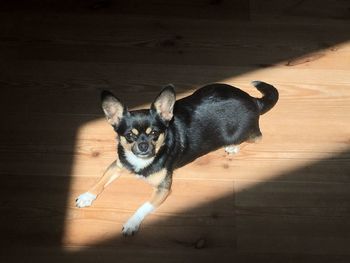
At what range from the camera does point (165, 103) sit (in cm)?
177

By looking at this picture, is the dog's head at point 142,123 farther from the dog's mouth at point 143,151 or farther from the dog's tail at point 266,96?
the dog's tail at point 266,96

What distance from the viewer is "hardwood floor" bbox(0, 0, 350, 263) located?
1946mm

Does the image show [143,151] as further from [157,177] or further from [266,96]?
[266,96]

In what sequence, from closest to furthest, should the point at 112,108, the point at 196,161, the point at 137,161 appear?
Result: the point at 112,108, the point at 137,161, the point at 196,161

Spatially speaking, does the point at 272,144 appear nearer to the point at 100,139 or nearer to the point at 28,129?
the point at 100,139

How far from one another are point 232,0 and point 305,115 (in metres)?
0.86

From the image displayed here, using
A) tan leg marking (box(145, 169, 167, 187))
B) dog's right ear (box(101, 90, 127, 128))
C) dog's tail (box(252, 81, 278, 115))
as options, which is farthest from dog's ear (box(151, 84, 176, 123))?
dog's tail (box(252, 81, 278, 115))

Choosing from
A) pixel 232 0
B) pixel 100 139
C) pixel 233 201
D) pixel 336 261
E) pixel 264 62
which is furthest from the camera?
pixel 232 0

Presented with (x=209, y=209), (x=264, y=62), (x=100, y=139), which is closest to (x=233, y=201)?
(x=209, y=209)

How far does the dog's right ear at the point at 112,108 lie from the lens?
→ 1.70 meters

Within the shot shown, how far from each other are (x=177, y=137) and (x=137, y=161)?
0.19 meters

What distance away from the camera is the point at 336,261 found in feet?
6.31

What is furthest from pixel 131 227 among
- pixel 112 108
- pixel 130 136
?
pixel 112 108

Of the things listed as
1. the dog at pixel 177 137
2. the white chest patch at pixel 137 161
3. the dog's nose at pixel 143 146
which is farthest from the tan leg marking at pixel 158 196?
the dog's nose at pixel 143 146
